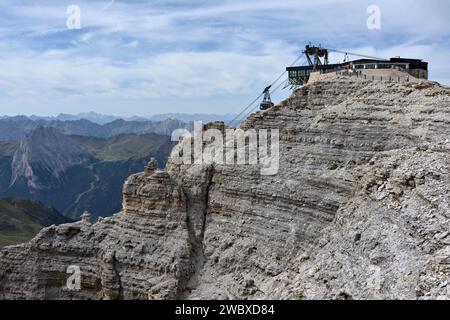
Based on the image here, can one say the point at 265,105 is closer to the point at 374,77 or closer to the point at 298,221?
the point at 374,77

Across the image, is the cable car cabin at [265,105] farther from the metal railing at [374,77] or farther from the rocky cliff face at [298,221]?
the rocky cliff face at [298,221]

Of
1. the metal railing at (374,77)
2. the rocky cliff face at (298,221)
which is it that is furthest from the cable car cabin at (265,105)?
the rocky cliff face at (298,221)

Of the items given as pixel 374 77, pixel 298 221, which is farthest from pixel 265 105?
pixel 298 221

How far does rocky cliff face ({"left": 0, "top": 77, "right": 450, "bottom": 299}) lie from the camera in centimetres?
3462

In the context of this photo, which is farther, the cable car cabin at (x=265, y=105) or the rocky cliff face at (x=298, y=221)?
the cable car cabin at (x=265, y=105)

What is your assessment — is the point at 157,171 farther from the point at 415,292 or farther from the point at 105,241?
the point at 415,292

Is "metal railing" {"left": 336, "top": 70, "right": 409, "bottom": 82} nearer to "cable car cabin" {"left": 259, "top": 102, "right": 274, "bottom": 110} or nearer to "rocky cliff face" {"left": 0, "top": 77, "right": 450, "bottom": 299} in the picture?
"rocky cliff face" {"left": 0, "top": 77, "right": 450, "bottom": 299}

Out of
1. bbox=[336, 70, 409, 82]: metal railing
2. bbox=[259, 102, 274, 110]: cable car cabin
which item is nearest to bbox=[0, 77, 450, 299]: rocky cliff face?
bbox=[336, 70, 409, 82]: metal railing

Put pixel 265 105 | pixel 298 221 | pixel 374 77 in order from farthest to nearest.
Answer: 1. pixel 265 105
2. pixel 374 77
3. pixel 298 221

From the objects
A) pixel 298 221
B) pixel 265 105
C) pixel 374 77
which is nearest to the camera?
pixel 298 221

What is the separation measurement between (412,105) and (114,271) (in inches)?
1296

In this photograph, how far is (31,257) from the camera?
185ft

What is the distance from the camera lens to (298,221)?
46312 millimetres

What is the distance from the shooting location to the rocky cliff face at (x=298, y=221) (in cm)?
3462
